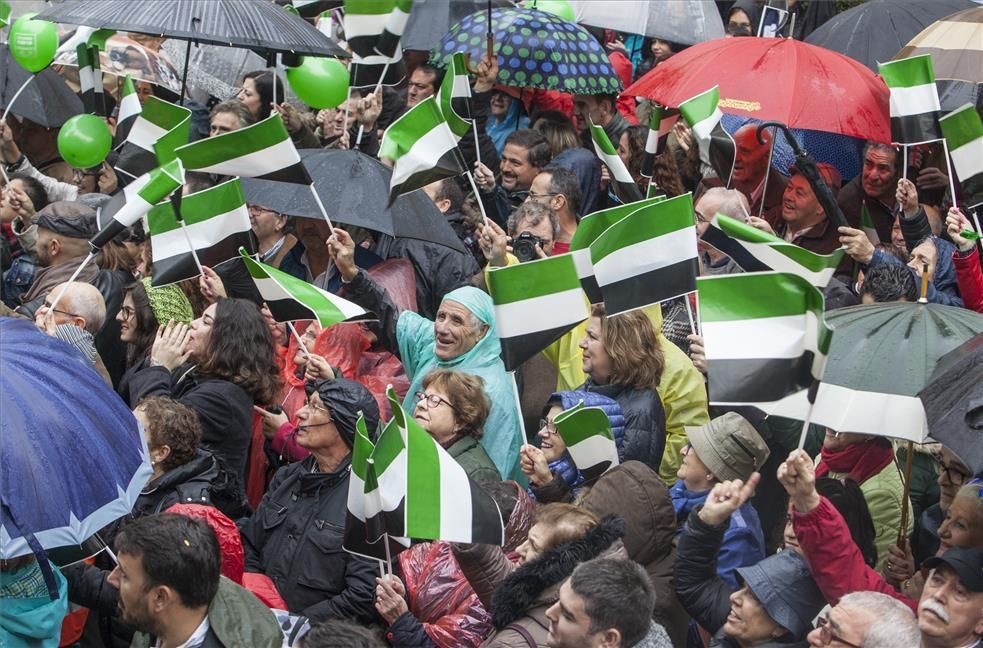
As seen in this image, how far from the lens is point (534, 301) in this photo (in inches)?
216

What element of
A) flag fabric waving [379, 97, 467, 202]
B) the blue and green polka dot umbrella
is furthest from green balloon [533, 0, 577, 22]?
flag fabric waving [379, 97, 467, 202]

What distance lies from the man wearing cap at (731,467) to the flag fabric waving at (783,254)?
0.54 meters

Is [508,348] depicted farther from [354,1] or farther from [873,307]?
[354,1]

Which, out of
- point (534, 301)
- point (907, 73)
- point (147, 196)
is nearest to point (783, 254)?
point (534, 301)

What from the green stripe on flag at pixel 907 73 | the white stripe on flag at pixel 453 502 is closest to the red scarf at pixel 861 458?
the white stripe on flag at pixel 453 502

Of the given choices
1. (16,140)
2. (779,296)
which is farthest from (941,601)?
→ (16,140)

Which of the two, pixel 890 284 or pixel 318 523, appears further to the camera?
pixel 890 284

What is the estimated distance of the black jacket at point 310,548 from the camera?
5.38 m

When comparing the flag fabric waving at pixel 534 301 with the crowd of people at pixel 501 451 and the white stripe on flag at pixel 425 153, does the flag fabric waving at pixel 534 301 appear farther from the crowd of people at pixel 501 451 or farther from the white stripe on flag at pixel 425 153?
the white stripe on flag at pixel 425 153

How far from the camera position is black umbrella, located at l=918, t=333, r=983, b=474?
14.8 feet

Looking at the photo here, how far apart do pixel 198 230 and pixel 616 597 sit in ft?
10.3

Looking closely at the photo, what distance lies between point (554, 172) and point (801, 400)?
3445 mm

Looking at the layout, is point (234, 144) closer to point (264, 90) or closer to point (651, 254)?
point (651, 254)

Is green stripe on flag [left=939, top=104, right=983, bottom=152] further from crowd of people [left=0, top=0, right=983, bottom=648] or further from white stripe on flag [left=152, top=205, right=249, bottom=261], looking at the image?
white stripe on flag [left=152, top=205, right=249, bottom=261]
